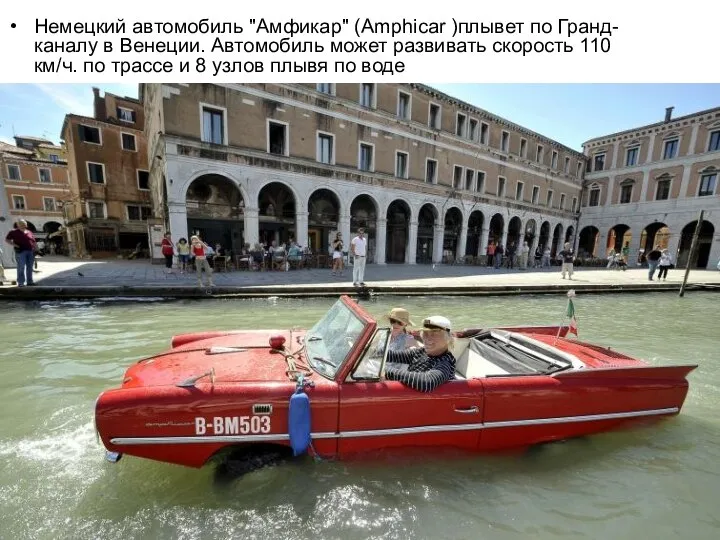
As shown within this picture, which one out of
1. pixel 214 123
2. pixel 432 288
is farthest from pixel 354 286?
pixel 214 123

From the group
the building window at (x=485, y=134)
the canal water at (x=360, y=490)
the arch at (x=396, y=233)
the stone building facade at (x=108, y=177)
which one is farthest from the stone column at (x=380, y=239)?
the stone building facade at (x=108, y=177)

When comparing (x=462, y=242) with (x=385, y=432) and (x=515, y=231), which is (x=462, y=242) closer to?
(x=515, y=231)

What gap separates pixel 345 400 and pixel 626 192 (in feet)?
120

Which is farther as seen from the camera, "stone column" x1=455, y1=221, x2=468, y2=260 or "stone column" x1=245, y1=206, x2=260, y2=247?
"stone column" x1=455, y1=221, x2=468, y2=260

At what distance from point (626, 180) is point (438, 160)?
20.3 m

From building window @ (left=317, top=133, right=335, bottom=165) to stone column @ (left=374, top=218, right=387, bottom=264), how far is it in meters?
4.38

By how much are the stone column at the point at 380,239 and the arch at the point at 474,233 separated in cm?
858

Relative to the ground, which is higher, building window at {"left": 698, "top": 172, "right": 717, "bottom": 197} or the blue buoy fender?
building window at {"left": 698, "top": 172, "right": 717, "bottom": 197}

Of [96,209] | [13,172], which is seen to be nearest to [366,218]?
[96,209]

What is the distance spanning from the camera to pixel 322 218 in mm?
18359

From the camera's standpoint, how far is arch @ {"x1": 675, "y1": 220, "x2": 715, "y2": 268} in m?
24.5

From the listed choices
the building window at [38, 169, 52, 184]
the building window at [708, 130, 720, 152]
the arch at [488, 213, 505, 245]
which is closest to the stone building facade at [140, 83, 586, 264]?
the arch at [488, 213, 505, 245]

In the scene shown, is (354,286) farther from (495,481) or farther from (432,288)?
(495,481)

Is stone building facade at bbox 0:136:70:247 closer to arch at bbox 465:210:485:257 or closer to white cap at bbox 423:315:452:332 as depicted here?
arch at bbox 465:210:485:257
